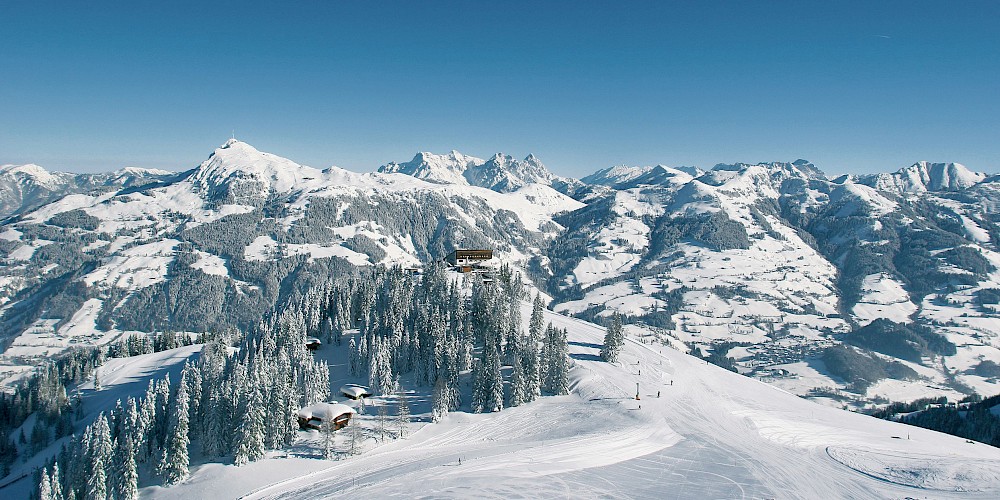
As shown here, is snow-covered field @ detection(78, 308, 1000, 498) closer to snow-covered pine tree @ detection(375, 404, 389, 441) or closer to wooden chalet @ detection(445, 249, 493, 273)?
snow-covered pine tree @ detection(375, 404, 389, 441)

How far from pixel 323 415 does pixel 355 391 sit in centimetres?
1398

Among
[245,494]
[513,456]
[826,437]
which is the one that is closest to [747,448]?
[826,437]

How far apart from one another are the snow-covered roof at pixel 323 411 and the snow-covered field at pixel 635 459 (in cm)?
313

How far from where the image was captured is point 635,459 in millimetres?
67375

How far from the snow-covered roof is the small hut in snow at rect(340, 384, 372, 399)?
33.5ft

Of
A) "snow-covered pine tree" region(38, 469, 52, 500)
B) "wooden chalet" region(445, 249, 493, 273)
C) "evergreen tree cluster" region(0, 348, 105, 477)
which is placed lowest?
"evergreen tree cluster" region(0, 348, 105, 477)

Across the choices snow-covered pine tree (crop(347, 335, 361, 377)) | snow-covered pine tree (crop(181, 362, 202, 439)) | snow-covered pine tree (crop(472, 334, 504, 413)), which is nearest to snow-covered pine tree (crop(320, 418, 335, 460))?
snow-covered pine tree (crop(181, 362, 202, 439))

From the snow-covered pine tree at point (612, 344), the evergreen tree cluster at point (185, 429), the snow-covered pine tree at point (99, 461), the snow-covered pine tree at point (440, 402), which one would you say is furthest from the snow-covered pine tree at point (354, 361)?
the snow-covered pine tree at point (612, 344)

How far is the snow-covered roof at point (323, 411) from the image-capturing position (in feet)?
263

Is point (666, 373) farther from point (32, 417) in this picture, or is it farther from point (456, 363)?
point (32, 417)

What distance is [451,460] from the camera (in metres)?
66.7

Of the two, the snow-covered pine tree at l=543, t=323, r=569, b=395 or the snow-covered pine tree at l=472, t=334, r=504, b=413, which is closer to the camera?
the snow-covered pine tree at l=472, t=334, r=504, b=413

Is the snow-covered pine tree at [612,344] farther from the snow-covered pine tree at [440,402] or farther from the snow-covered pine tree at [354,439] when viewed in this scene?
the snow-covered pine tree at [354,439]

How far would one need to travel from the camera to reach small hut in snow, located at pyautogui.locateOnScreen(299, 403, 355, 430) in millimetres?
80125
